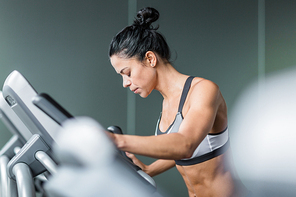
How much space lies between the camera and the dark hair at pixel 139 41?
0.93m

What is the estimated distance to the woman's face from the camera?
0.93 meters

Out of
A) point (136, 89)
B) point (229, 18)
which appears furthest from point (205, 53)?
point (136, 89)

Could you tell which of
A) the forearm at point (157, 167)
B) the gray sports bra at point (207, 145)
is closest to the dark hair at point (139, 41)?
the gray sports bra at point (207, 145)

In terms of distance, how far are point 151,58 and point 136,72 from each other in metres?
0.09

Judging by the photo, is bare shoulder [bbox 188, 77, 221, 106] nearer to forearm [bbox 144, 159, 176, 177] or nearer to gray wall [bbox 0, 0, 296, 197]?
forearm [bbox 144, 159, 176, 177]

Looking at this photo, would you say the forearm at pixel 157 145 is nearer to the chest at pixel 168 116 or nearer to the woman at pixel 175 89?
the woman at pixel 175 89

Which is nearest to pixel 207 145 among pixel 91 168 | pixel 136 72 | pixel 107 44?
pixel 136 72

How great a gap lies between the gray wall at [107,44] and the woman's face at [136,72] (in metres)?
1.16

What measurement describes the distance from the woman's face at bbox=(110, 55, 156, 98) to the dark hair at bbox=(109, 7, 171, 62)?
2 centimetres

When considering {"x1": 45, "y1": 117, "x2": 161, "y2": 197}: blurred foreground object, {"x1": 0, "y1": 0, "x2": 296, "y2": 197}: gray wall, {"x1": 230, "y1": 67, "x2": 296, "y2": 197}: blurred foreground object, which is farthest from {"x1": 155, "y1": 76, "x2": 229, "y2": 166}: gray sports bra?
{"x1": 230, "y1": 67, "x2": 296, "y2": 197}: blurred foreground object

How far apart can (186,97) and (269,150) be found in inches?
73.3

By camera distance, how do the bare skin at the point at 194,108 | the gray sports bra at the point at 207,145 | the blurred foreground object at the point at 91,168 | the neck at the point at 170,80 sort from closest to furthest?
the blurred foreground object at the point at 91,168, the bare skin at the point at 194,108, the gray sports bra at the point at 207,145, the neck at the point at 170,80

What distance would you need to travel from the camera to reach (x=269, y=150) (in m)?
2.32

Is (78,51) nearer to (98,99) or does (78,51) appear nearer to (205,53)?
(98,99)
